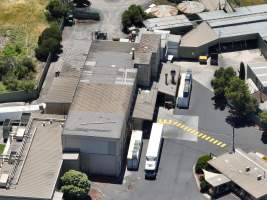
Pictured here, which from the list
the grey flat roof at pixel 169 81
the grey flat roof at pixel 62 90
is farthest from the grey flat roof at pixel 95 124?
the grey flat roof at pixel 169 81

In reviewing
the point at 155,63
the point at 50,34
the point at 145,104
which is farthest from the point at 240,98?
the point at 50,34

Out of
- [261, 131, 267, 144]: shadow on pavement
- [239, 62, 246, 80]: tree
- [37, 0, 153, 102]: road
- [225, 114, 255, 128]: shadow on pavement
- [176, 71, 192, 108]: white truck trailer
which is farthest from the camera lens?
[37, 0, 153, 102]: road

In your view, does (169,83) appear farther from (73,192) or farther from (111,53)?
(73,192)

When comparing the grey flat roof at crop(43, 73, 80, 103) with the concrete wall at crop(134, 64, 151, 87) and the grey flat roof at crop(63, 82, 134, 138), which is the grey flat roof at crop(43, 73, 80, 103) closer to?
the grey flat roof at crop(63, 82, 134, 138)

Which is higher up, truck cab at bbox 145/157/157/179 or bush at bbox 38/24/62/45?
bush at bbox 38/24/62/45

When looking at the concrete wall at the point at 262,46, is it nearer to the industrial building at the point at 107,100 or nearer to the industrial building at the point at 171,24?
the industrial building at the point at 171,24

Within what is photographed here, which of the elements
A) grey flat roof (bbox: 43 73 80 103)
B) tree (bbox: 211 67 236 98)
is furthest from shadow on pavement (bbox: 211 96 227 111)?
grey flat roof (bbox: 43 73 80 103)
